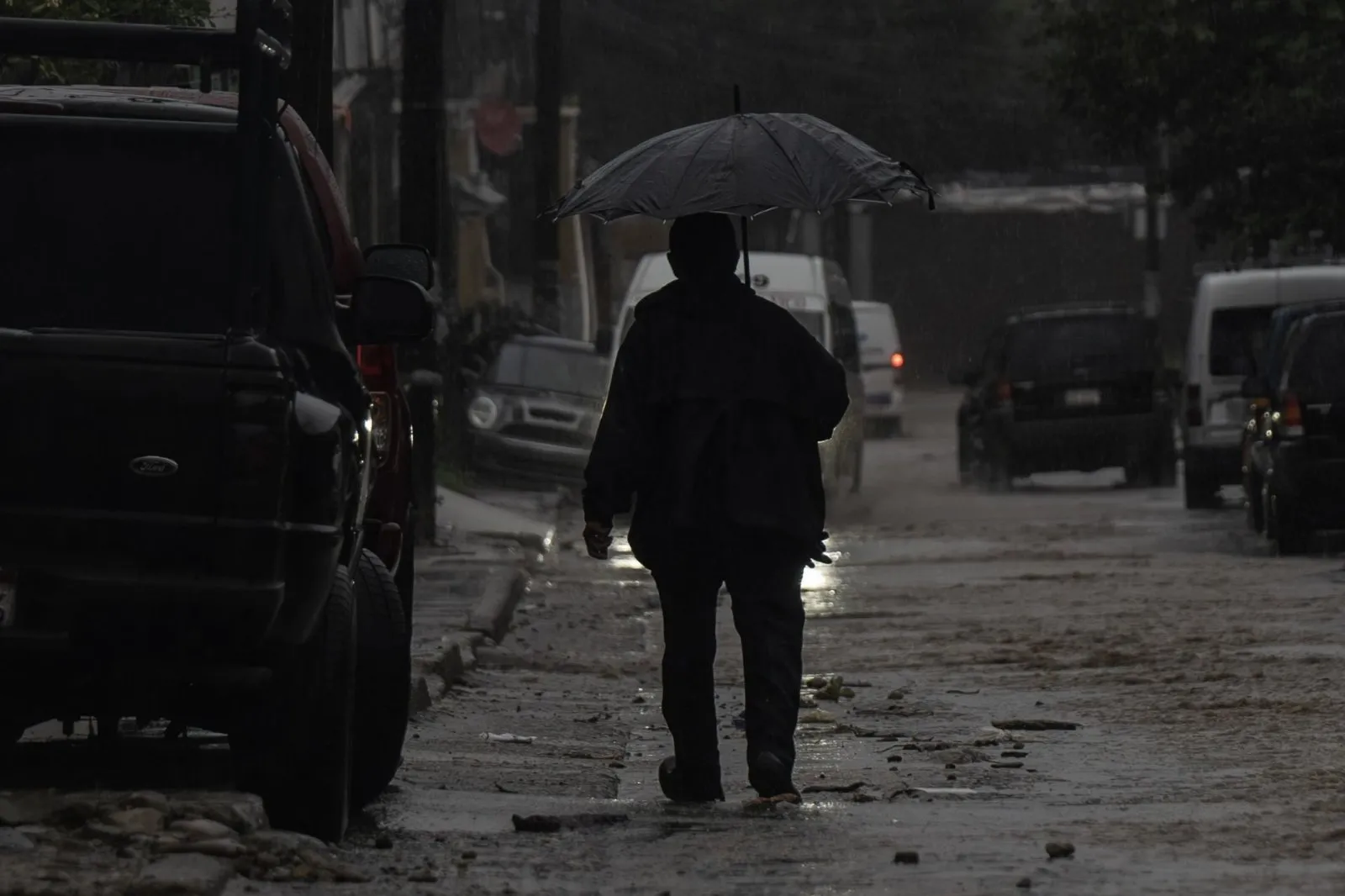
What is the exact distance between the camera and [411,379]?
20922mm

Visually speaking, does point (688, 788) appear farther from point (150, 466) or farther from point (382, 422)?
point (150, 466)

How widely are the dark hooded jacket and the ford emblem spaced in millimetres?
2214

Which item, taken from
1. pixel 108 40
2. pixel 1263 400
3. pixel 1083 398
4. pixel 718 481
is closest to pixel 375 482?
pixel 718 481

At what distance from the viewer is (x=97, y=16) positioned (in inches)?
564

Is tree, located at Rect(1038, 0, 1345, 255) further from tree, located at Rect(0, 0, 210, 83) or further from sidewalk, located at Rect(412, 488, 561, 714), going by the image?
tree, located at Rect(0, 0, 210, 83)

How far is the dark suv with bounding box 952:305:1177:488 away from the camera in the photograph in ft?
92.6

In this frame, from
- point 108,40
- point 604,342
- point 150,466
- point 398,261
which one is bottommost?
point 604,342

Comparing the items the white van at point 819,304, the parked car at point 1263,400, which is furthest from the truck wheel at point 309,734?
the white van at point 819,304

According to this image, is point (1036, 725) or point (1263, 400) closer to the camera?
point (1036, 725)

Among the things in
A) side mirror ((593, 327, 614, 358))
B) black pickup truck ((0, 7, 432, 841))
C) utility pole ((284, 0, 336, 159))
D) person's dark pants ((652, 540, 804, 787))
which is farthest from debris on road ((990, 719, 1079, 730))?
side mirror ((593, 327, 614, 358))

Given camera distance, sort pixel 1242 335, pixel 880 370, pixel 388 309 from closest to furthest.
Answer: pixel 388 309
pixel 1242 335
pixel 880 370

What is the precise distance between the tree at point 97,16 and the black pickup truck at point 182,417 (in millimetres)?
5976

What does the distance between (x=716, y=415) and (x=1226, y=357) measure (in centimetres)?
1661

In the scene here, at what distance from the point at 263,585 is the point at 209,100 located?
2311mm
